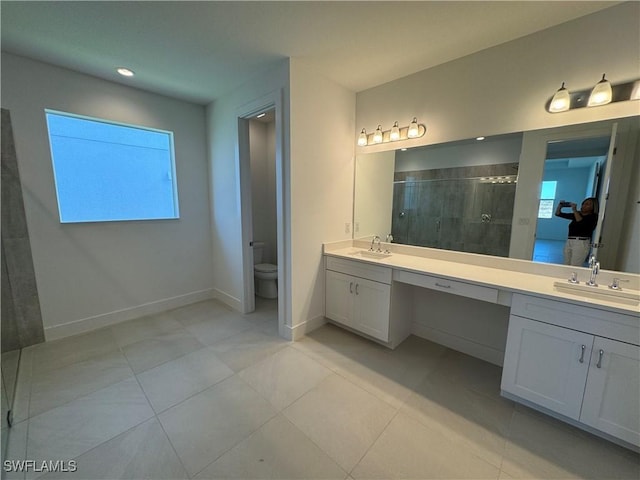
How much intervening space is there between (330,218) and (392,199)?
28.3 inches

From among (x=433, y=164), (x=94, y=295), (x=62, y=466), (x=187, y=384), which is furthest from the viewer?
(x=94, y=295)

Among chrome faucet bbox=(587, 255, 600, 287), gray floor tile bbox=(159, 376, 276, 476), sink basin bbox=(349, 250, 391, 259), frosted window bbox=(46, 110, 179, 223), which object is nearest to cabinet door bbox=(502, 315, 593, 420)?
chrome faucet bbox=(587, 255, 600, 287)

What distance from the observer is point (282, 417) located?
1668mm

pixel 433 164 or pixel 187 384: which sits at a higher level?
pixel 433 164

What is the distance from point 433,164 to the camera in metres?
2.48

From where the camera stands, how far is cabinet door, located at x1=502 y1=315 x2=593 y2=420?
151 cm

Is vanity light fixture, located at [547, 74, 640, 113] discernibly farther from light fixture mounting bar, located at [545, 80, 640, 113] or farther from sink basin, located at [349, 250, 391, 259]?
sink basin, located at [349, 250, 391, 259]

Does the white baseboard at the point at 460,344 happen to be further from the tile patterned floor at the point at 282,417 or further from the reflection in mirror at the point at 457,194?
the reflection in mirror at the point at 457,194

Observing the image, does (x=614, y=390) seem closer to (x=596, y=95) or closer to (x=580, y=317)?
(x=580, y=317)

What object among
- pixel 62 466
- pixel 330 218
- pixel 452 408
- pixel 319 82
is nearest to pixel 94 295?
pixel 62 466

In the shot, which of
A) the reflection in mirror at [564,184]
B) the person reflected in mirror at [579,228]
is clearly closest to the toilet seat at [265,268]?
the reflection in mirror at [564,184]

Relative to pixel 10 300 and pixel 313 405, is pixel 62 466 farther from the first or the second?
pixel 10 300

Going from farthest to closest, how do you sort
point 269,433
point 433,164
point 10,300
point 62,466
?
point 433,164
point 10,300
point 269,433
point 62,466

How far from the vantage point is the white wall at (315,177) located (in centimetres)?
239
